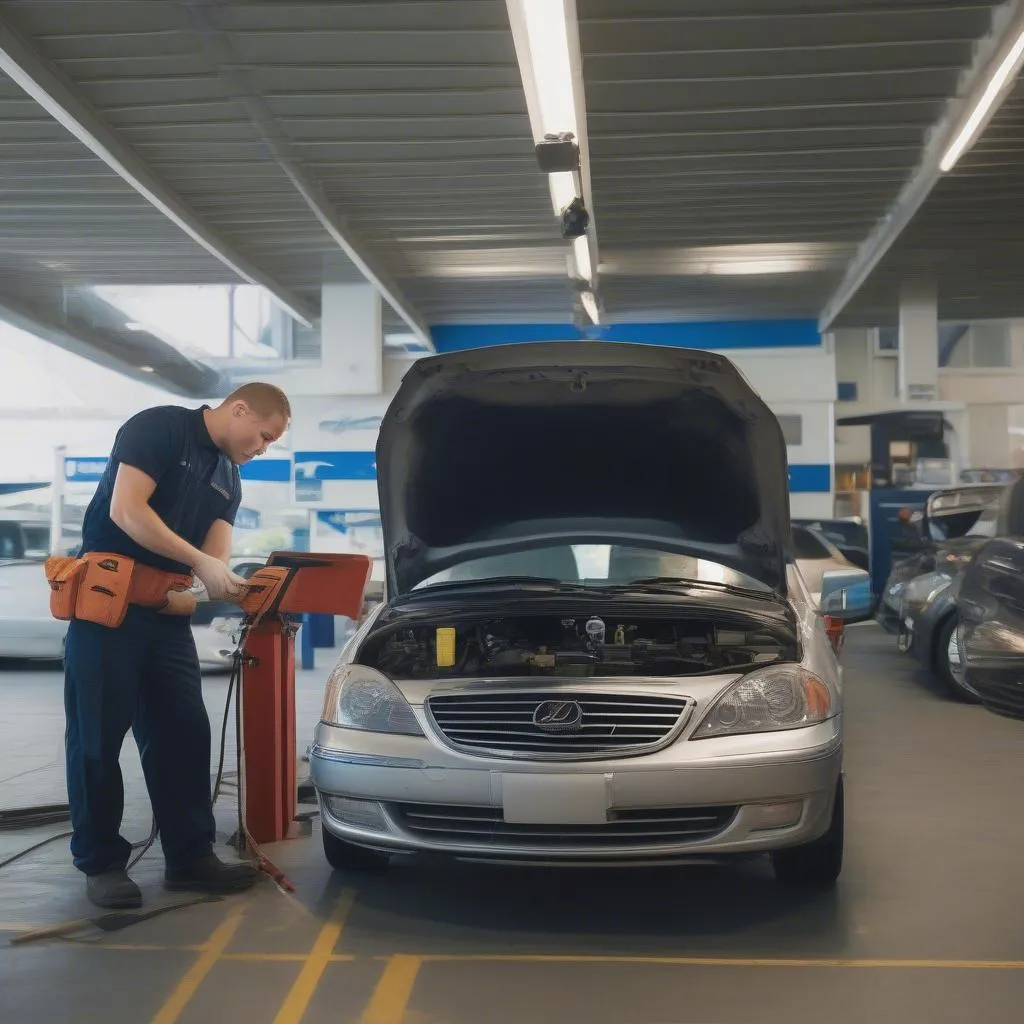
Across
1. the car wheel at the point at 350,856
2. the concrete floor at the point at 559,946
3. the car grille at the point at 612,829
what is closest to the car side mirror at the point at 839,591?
the concrete floor at the point at 559,946

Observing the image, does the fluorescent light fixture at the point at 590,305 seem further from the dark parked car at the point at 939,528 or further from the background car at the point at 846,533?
the dark parked car at the point at 939,528

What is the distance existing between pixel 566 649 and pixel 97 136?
19.9 feet

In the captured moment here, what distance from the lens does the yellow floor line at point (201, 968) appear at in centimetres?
296

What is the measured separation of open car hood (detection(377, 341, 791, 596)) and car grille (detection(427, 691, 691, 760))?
3.39 feet

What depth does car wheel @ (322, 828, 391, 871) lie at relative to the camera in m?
4.04

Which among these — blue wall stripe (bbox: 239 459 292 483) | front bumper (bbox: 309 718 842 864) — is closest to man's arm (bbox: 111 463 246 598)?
front bumper (bbox: 309 718 842 864)

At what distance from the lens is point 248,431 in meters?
4.04

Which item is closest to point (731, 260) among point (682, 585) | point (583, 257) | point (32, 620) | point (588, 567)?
point (583, 257)

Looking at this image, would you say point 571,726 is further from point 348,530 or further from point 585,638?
point 348,530

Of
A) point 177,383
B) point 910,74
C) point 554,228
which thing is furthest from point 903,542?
point 177,383

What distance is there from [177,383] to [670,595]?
52.2 ft

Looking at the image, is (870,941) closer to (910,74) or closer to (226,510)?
(226,510)

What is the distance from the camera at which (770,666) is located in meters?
3.62

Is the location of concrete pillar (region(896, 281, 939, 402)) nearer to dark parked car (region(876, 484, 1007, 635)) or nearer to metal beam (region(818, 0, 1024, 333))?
metal beam (region(818, 0, 1024, 333))
